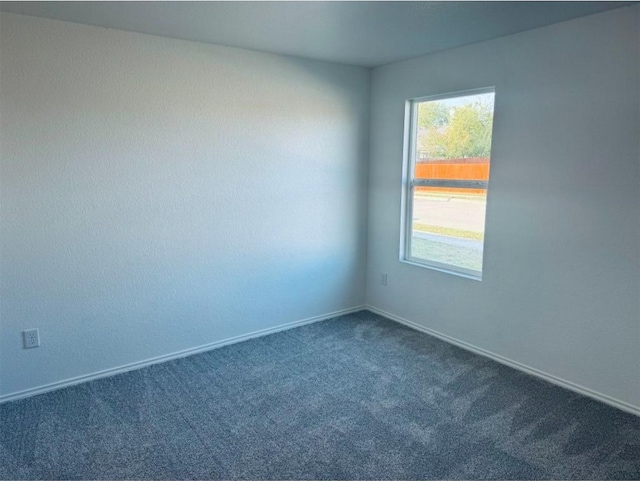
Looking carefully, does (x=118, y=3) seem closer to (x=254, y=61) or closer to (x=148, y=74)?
(x=148, y=74)

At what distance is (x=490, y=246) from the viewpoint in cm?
314

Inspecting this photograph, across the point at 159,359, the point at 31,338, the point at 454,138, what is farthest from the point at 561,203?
the point at 31,338

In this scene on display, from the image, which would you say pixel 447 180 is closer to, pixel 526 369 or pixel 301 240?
pixel 301 240

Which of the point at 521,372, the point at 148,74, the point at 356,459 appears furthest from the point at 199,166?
the point at 521,372

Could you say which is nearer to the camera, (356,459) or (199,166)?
(356,459)

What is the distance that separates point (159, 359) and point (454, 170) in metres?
2.62

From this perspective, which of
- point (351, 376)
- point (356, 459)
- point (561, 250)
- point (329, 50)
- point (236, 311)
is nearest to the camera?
point (356, 459)

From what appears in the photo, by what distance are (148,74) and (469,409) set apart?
2892 mm

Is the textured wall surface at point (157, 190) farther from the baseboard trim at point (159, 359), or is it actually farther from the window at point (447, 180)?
the window at point (447, 180)

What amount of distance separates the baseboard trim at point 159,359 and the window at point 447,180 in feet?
3.29

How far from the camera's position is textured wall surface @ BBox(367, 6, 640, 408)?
2439 millimetres

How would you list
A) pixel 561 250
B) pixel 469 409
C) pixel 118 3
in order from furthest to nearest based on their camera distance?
pixel 561 250 < pixel 469 409 < pixel 118 3

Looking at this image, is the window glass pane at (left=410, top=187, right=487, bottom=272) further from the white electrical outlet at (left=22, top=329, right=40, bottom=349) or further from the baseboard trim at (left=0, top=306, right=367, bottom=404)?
the white electrical outlet at (left=22, top=329, right=40, bottom=349)

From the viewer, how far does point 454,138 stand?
11.1ft
